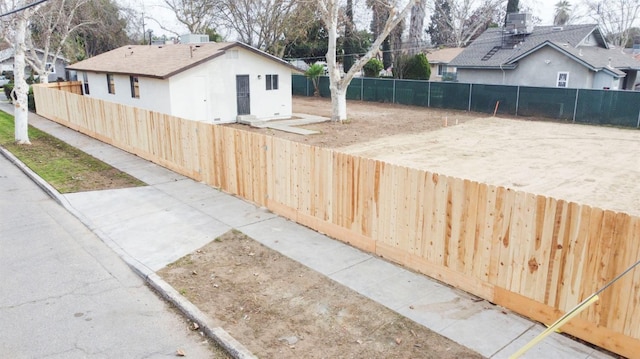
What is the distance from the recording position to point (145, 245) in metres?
8.70

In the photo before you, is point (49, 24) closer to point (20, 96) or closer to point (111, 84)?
point (111, 84)

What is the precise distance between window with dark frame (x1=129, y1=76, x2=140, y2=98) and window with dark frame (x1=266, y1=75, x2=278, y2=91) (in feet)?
21.8

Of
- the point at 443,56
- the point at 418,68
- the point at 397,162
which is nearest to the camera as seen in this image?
the point at 397,162

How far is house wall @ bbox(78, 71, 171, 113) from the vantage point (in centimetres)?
2294

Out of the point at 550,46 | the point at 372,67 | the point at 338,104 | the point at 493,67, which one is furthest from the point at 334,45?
the point at 372,67

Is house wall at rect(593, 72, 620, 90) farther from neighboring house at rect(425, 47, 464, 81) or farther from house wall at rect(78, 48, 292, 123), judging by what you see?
neighboring house at rect(425, 47, 464, 81)

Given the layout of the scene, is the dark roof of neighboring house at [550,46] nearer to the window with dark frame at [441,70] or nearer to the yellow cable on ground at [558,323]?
the window with dark frame at [441,70]

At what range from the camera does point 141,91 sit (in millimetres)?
24578

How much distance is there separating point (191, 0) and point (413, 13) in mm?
19907

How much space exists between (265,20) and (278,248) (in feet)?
120

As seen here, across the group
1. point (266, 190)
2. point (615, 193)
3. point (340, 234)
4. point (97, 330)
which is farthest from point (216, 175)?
point (615, 193)

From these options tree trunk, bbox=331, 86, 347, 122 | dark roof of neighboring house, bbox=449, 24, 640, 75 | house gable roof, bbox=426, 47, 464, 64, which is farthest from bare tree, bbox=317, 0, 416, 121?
house gable roof, bbox=426, 47, 464, 64

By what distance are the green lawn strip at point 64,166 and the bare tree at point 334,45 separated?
12932 millimetres

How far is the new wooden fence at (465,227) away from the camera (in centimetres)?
543
